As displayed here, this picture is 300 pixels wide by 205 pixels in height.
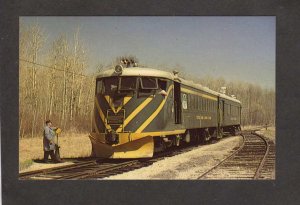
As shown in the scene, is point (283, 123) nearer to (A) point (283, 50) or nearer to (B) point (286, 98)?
(B) point (286, 98)

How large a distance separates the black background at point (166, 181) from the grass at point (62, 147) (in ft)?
0.61

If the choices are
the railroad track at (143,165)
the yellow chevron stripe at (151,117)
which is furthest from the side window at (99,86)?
the railroad track at (143,165)

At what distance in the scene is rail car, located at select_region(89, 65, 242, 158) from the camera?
1504 centimetres

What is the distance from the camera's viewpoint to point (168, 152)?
655 inches

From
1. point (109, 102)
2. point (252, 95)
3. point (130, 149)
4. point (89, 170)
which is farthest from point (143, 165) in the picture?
point (252, 95)

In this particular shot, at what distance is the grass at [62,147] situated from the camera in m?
14.4

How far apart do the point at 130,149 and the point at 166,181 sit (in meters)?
1.32

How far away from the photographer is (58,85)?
1513 centimetres

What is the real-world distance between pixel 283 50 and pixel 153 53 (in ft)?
10.1

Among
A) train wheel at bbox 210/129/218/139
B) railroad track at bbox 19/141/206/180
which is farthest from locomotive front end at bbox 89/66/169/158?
train wheel at bbox 210/129/218/139

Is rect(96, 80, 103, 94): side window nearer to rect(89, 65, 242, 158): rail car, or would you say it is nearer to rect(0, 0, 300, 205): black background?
rect(89, 65, 242, 158): rail car

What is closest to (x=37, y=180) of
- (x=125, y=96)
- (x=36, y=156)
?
(x=36, y=156)

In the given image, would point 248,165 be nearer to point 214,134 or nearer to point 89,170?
point 89,170

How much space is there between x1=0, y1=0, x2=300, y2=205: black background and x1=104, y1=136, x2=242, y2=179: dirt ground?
16cm
